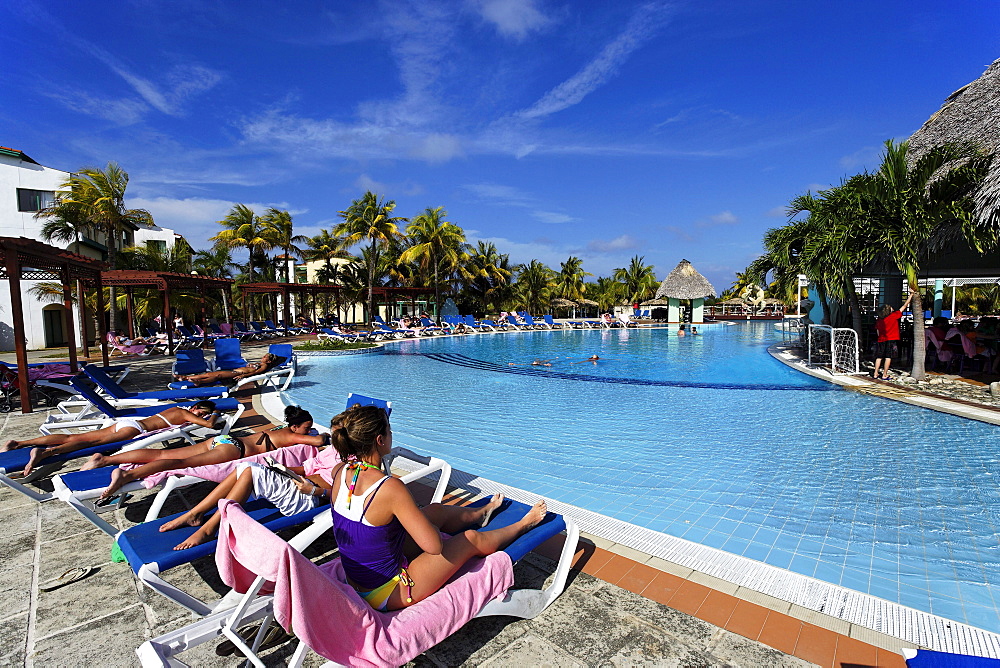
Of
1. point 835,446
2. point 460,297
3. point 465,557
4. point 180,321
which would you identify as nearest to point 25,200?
point 180,321

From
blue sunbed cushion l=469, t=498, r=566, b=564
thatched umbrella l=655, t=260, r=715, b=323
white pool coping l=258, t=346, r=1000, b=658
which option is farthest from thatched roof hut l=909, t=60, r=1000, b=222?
thatched umbrella l=655, t=260, r=715, b=323

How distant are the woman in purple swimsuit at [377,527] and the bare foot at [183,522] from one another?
999 mm

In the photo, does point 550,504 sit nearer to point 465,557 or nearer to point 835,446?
point 465,557

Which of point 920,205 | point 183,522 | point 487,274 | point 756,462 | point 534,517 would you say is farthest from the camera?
point 487,274

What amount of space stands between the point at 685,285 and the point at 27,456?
123 ft

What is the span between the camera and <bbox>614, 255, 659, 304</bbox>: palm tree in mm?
50484

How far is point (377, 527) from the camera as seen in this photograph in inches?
78.2

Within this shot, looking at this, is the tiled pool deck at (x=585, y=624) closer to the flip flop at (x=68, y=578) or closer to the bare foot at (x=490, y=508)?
the flip flop at (x=68, y=578)

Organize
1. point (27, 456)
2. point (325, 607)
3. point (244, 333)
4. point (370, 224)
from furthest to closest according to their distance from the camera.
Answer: point (370, 224), point (244, 333), point (27, 456), point (325, 607)

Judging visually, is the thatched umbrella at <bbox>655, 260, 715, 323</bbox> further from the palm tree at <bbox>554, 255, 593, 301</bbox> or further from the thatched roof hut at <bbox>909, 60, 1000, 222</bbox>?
the thatched roof hut at <bbox>909, 60, 1000, 222</bbox>

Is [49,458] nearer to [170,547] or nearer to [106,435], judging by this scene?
[106,435]

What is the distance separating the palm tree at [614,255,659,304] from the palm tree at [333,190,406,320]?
2934 centimetres

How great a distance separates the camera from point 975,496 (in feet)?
13.8

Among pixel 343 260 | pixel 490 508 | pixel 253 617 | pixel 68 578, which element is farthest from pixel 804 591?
pixel 343 260
